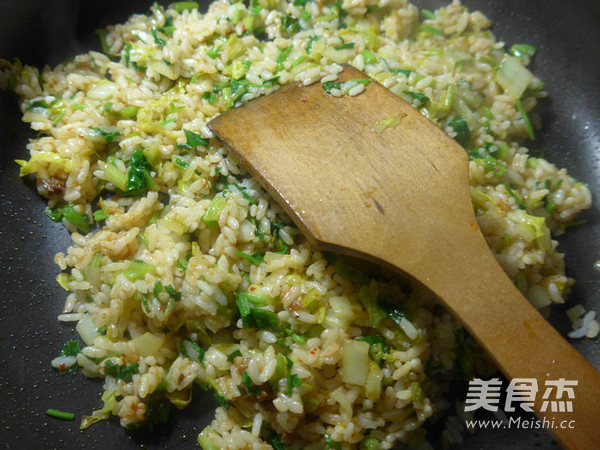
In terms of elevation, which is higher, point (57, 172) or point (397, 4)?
point (397, 4)

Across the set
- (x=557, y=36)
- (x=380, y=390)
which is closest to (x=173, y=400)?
(x=380, y=390)

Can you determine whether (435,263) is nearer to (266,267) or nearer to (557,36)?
(266,267)

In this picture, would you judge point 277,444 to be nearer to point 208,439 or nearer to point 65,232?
point 208,439

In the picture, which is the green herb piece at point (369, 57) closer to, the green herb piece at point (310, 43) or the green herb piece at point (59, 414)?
the green herb piece at point (310, 43)

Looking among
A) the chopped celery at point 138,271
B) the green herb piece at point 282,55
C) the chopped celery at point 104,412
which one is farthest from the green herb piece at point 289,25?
the chopped celery at point 104,412

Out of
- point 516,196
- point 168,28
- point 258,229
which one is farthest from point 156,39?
point 516,196

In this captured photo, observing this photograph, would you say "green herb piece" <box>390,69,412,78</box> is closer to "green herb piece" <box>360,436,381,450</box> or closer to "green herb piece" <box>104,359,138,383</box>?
"green herb piece" <box>360,436,381,450</box>

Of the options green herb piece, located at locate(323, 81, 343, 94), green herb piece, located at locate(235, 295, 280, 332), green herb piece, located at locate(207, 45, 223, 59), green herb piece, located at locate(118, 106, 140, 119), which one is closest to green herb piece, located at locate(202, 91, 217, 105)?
green herb piece, located at locate(207, 45, 223, 59)
